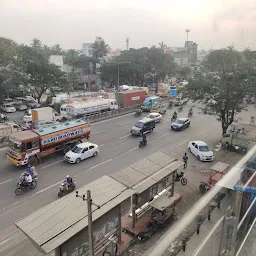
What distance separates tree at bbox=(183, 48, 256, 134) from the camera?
1562 cm

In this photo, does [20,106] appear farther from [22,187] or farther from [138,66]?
[138,66]

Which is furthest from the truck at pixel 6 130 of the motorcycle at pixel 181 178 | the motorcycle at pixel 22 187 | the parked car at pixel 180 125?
the parked car at pixel 180 125

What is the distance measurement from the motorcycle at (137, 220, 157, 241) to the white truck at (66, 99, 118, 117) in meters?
15.7

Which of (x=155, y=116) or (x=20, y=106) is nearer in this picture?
(x=155, y=116)

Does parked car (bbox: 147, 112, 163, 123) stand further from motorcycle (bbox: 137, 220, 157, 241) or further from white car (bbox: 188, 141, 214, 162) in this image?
motorcycle (bbox: 137, 220, 157, 241)

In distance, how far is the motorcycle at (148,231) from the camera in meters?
8.34

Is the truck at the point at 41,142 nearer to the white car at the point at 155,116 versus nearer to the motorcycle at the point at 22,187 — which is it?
the motorcycle at the point at 22,187

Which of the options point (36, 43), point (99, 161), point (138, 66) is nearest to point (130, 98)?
point (99, 161)

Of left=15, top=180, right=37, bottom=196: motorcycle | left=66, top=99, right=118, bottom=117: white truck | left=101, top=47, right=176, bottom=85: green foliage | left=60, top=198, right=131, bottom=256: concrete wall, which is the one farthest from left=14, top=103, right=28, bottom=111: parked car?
left=60, top=198, right=131, bottom=256: concrete wall

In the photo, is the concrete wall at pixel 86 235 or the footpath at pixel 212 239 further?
the concrete wall at pixel 86 235

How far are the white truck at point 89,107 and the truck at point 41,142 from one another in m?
7.19

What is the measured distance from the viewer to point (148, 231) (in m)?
8.54

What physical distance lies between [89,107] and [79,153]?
33.4ft

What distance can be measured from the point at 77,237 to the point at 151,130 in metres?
14.9
